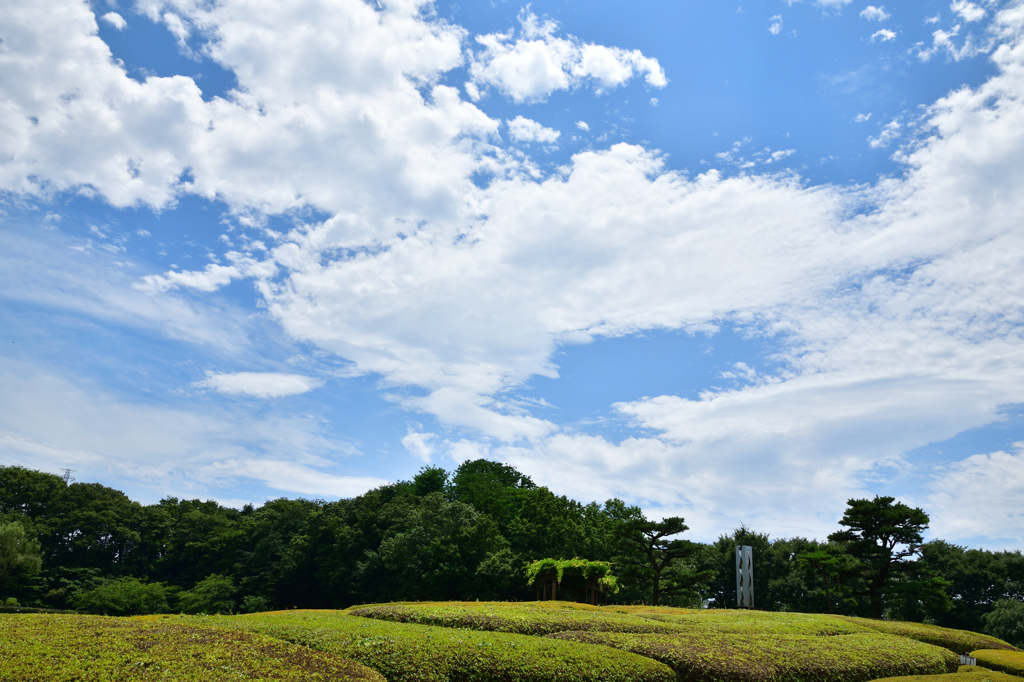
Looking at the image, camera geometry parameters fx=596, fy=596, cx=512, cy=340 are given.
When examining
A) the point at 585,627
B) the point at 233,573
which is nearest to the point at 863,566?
the point at 585,627

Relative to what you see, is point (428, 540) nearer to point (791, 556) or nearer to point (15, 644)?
point (791, 556)

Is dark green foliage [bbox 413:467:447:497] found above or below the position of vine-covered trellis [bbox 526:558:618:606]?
above

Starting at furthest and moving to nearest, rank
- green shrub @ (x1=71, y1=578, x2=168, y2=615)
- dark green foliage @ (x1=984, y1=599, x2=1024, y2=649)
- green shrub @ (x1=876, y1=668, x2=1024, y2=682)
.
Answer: green shrub @ (x1=71, y1=578, x2=168, y2=615), dark green foliage @ (x1=984, y1=599, x2=1024, y2=649), green shrub @ (x1=876, y1=668, x2=1024, y2=682)

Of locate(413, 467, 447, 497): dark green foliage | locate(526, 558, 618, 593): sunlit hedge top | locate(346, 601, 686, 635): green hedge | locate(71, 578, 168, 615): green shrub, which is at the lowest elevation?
locate(71, 578, 168, 615): green shrub

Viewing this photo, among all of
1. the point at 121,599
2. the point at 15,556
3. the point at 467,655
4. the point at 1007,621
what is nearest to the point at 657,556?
the point at 1007,621

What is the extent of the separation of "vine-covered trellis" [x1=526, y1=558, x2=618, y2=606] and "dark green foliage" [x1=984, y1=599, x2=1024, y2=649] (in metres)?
24.8

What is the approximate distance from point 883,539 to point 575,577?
18.8 m

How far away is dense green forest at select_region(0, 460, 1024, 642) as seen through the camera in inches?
1503

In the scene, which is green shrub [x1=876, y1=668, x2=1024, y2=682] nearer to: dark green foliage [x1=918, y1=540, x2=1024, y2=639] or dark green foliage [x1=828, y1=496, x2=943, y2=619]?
dark green foliage [x1=828, y1=496, x2=943, y2=619]

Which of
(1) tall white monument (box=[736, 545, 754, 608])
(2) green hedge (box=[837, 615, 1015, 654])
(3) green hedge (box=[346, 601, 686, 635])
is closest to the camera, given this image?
(3) green hedge (box=[346, 601, 686, 635])

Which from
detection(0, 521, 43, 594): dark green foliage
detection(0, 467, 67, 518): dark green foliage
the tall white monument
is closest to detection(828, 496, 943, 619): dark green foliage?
the tall white monument

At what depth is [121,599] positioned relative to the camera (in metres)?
48.5

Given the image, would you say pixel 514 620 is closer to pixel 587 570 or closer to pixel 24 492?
pixel 587 570

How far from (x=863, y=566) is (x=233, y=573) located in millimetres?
53892
